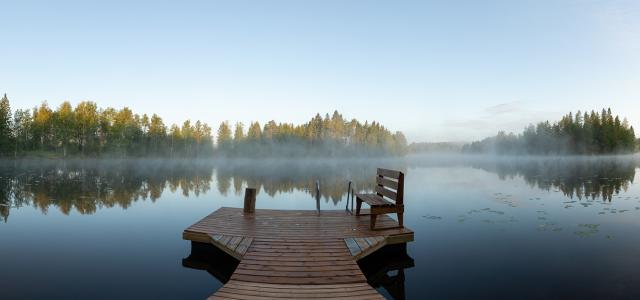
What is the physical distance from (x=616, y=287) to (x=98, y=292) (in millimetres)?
12307

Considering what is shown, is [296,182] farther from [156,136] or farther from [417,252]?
[156,136]

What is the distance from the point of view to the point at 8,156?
7994 cm

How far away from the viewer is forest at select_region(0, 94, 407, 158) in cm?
8531

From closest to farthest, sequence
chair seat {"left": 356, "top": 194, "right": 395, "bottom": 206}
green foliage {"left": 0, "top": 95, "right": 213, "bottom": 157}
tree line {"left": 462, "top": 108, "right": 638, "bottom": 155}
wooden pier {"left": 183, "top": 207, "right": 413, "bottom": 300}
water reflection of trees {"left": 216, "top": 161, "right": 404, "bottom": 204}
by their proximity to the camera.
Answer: wooden pier {"left": 183, "top": 207, "right": 413, "bottom": 300} < chair seat {"left": 356, "top": 194, "right": 395, "bottom": 206} < water reflection of trees {"left": 216, "top": 161, "right": 404, "bottom": 204} < green foliage {"left": 0, "top": 95, "right": 213, "bottom": 157} < tree line {"left": 462, "top": 108, "right": 638, "bottom": 155}

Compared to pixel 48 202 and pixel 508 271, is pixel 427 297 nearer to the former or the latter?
pixel 508 271

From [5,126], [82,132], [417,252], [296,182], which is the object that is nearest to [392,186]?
[417,252]

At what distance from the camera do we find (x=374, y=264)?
9.89 metres

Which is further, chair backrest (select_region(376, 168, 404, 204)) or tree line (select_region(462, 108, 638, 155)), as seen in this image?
tree line (select_region(462, 108, 638, 155))

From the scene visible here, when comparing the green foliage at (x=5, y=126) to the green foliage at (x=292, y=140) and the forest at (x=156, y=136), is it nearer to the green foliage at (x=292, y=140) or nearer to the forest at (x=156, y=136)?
the forest at (x=156, y=136)

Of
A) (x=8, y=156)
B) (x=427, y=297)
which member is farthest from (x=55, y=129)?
(x=427, y=297)

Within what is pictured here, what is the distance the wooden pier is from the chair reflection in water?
76 centimetres

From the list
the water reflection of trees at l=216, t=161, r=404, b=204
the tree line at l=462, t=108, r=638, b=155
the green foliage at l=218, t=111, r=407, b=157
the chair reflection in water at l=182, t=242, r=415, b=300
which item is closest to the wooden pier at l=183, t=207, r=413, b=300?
the chair reflection in water at l=182, t=242, r=415, b=300

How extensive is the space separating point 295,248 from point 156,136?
4257 inches

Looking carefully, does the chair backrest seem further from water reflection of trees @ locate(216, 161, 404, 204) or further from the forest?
the forest
